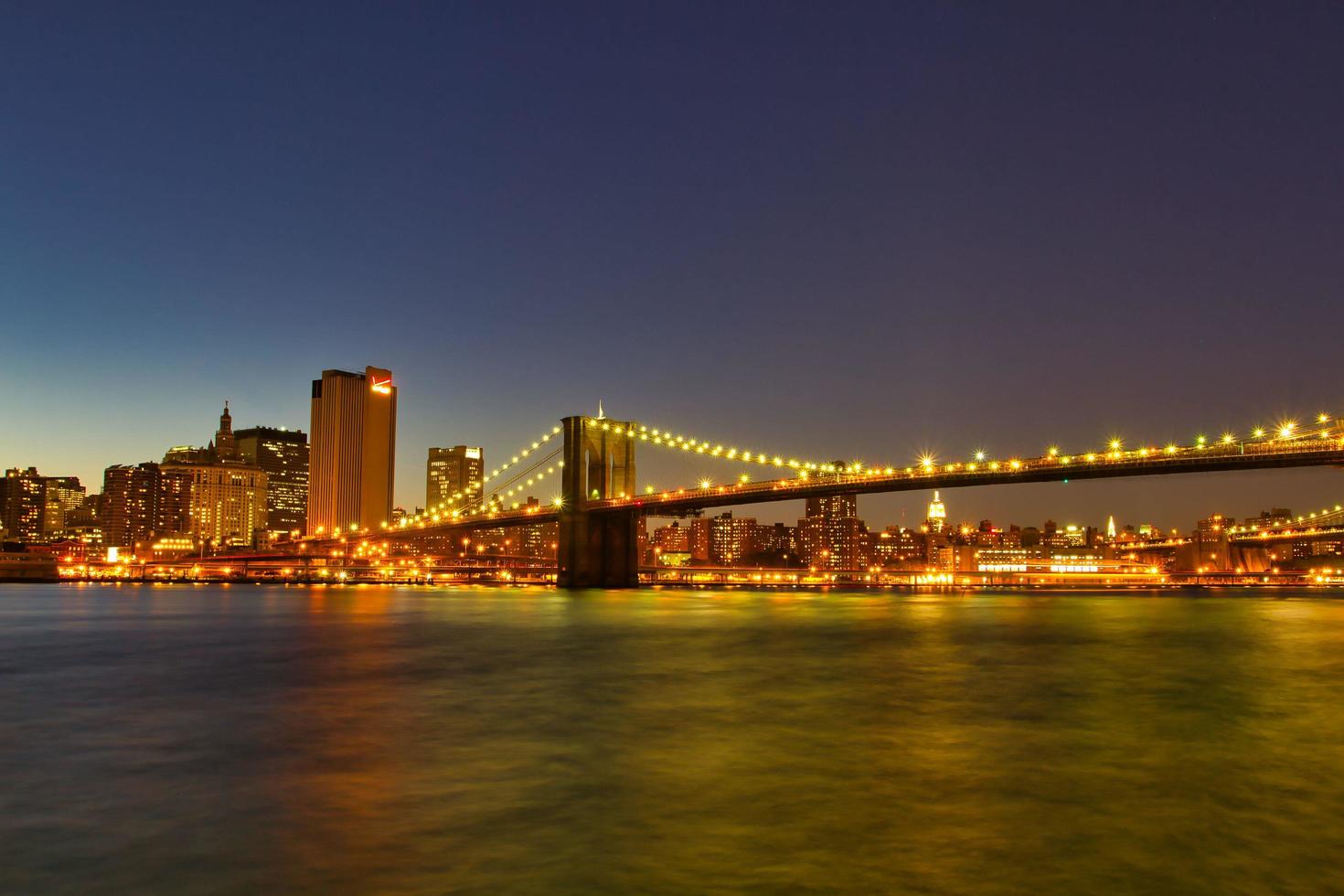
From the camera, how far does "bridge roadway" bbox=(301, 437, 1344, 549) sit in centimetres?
5159

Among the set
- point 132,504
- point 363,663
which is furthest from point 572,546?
point 132,504

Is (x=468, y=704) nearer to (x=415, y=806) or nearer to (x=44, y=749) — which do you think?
(x=44, y=749)

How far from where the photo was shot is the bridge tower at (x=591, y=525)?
70000 millimetres

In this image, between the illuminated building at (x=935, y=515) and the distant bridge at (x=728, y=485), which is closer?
the distant bridge at (x=728, y=485)

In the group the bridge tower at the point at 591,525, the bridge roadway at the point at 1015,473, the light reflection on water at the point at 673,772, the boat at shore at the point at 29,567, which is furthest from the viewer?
the boat at shore at the point at 29,567

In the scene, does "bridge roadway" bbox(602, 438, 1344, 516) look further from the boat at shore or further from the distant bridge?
the boat at shore

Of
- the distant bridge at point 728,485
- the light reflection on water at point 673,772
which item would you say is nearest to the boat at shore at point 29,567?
the distant bridge at point 728,485

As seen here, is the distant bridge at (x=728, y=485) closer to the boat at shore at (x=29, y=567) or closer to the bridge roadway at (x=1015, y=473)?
the bridge roadway at (x=1015, y=473)

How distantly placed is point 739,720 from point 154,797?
26.6ft

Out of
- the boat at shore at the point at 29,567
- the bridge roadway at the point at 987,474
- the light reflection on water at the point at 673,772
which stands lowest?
the light reflection on water at the point at 673,772

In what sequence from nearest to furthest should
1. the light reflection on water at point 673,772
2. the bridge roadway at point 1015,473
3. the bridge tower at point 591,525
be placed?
the light reflection on water at point 673,772
the bridge roadway at point 1015,473
the bridge tower at point 591,525

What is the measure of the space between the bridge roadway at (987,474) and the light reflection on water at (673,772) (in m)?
28.7

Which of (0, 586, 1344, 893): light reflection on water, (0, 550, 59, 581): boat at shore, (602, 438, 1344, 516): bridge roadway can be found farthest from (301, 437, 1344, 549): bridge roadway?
(0, 550, 59, 581): boat at shore

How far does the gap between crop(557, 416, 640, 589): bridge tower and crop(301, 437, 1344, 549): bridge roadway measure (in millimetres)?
1109
